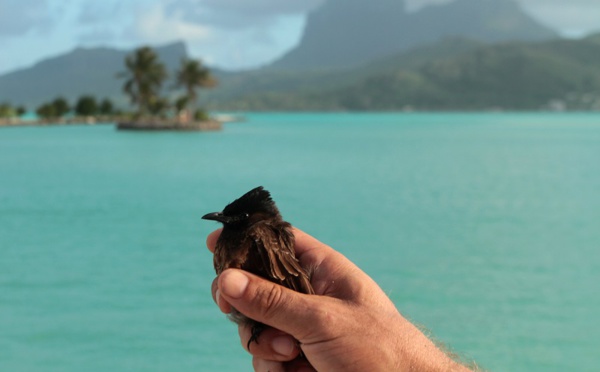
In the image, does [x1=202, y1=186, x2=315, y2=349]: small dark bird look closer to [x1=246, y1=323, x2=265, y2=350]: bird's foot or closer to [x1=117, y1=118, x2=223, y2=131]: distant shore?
[x1=246, y1=323, x2=265, y2=350]: bird's foot

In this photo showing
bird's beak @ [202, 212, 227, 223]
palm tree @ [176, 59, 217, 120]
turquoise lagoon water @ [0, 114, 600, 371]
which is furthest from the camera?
palm tree @ [176, 59, 217, 120]

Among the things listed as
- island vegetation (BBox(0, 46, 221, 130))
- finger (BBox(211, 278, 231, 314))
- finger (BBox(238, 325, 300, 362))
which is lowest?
finger (BBox(238, 325, 300, 362))

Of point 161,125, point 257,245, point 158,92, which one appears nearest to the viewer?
point 257,245

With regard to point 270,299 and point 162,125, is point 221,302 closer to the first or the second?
point 270,299

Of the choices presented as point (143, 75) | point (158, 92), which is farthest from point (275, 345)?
point (158, 92)

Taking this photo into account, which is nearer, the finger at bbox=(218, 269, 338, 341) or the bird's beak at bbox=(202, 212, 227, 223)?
the finger at bbox=(218, 269, 338, 341)

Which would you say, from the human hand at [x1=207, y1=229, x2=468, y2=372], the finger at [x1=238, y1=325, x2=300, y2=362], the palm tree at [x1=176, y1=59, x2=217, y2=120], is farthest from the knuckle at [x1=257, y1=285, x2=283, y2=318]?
the palm tree at [x1=176, y1=59, x2=217, y2=120]

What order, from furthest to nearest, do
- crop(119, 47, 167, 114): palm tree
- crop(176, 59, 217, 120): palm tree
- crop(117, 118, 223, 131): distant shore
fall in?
1. crop(117, 118, 223, 131): distant shore
2. crop(119, 47, 167, 114): palm tree
3. crop(176, 59, 217, 120): palm tree
